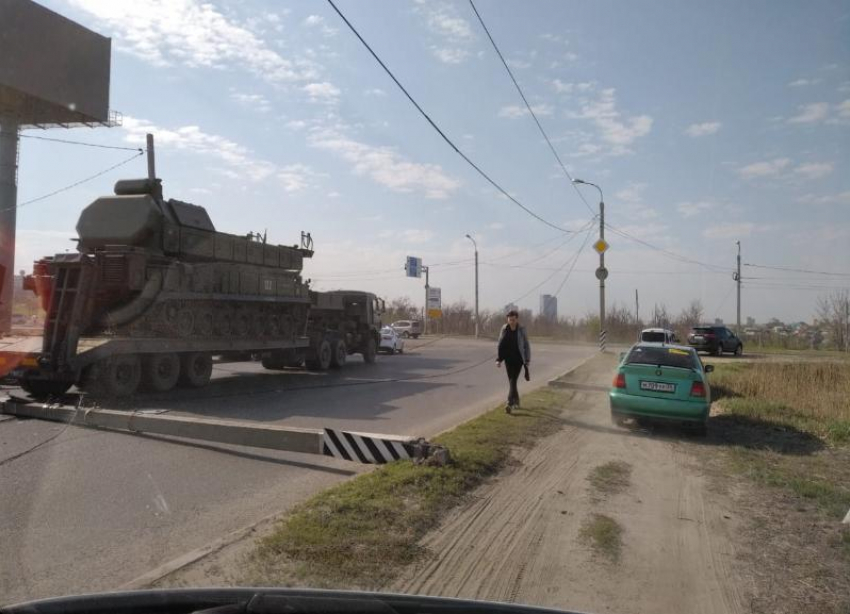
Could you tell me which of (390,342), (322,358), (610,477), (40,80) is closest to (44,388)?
(322,358)

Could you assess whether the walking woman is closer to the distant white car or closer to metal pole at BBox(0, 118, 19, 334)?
the distant white car

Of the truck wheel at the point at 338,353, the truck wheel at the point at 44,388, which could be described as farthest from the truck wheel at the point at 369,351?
the truck wheel at the point at 44,388

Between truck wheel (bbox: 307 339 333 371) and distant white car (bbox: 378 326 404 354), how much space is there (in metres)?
11.4

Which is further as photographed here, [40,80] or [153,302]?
[40,80]

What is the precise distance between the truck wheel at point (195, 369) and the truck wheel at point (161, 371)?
415 millimetres

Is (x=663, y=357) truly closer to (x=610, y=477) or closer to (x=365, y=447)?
(x=610, y=477)

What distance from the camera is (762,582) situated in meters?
4.39

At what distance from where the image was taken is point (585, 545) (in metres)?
4.95

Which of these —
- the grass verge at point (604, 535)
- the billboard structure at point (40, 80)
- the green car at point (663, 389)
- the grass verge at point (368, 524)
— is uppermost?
the billboard structure at point (40, 80)

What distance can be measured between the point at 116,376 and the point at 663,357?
10.3 m

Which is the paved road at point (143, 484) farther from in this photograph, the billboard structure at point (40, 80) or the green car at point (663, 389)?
the billboard structure at point (40, 80)

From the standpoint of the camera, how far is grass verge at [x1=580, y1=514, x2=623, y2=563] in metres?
4.82

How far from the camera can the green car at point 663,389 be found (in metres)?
9.89

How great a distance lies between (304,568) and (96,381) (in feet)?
33.8
